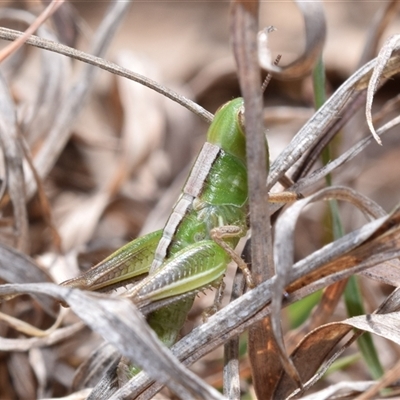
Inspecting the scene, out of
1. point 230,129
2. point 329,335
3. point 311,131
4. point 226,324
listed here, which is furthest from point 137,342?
point 230,129

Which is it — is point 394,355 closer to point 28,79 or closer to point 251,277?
point 251,277

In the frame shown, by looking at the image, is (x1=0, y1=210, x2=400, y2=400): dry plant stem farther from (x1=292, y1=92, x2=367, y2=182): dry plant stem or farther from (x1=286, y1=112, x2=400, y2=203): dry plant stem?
(x1=292, y1=92, x2=367, y2=182): dry plant stem

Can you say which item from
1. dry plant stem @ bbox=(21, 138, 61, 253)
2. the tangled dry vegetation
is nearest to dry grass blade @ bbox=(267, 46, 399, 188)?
the tangled dry vegetation

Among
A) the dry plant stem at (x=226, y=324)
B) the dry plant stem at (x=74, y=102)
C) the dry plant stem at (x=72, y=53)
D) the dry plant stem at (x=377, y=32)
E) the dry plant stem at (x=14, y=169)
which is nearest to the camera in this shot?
the dry plant stem at (x=226, y=324)

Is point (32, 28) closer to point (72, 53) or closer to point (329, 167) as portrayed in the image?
point (72, 53)

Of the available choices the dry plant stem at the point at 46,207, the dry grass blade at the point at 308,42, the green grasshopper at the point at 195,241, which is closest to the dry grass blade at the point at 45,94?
the dry plant stem at the point at 46,207

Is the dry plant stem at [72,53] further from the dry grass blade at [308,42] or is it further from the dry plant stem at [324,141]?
the dry plant stem at [324,141]
